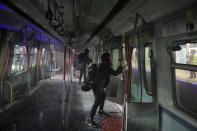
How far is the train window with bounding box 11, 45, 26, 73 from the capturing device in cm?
483

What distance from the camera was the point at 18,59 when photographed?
518 centimetres

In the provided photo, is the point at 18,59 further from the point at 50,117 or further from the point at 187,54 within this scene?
the point at 187,54

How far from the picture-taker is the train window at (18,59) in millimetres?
4835

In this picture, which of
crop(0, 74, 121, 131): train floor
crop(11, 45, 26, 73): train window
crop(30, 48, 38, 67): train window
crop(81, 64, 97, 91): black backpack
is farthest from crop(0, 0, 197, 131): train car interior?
crop(30, 48, 38, 67): train window

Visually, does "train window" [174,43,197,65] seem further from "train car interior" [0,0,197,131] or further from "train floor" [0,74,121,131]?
"train floor" [0,74,121,131]

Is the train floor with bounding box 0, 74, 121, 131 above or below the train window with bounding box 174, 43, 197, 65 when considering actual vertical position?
below

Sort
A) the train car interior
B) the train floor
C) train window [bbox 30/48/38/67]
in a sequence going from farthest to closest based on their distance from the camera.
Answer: train window [bbox 30/48/38/67]
the train floor
the train car interior

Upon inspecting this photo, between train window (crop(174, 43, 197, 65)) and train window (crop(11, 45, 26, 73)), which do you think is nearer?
train window (crop(174, 43, 197, 65))

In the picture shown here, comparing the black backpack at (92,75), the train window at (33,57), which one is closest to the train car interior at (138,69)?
the black backpack at (92,75)

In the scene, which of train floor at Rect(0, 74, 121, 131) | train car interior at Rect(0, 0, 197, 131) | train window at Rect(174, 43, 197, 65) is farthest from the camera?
train floor at Rect(0, 74, 121, 131)

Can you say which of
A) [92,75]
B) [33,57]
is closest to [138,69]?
[92,75]

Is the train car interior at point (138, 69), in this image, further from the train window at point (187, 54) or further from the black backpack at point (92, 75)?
the black backpack at point (92, 75)

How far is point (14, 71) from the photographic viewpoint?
16.0ft

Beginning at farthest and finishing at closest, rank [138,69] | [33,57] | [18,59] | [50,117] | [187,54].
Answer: [33,57]
[18,59]
[50,117]
[138,69]
[187,54]
